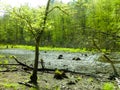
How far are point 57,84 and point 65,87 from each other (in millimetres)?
1089

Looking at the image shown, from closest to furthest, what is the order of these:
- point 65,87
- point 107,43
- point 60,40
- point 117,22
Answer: point 107,43 → point 117,22 → point 65,87 → point 60,40

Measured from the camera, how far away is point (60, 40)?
10031 centimetres

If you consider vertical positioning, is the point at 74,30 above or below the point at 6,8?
below

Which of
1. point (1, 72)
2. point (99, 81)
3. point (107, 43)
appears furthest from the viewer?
point (1, 72)

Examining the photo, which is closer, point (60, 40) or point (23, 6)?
point (23, 6)

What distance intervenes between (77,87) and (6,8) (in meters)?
7.00

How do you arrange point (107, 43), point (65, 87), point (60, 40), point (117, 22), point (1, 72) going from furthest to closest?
point (60, 40) → point (1, 72) → point (65, 87) → point (117, 22) → point (107, 43)

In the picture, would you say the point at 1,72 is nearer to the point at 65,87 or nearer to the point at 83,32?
the point at 65,87

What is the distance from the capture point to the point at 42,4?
1906 centimetres

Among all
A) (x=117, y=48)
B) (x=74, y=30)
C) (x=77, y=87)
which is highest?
(x=74, y=30)

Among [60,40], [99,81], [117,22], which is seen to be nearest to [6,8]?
[99,81]

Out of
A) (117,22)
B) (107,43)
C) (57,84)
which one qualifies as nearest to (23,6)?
(57,84)

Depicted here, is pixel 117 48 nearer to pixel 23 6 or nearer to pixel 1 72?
pixel 23 6

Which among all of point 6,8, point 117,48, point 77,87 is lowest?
point 77,87
